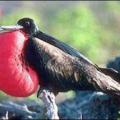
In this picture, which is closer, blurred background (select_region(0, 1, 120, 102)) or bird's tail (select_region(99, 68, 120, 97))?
bird's tail (select_region(99, 68, 120, 97))

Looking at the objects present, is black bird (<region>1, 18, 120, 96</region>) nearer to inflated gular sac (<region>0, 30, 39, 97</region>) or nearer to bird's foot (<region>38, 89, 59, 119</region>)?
bird's foot (<region>38, 89, 59, 119</region>)

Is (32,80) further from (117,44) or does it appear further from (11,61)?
(117,44)

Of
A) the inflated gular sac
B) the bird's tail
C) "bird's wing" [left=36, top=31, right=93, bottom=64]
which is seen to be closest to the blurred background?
the bird's tail

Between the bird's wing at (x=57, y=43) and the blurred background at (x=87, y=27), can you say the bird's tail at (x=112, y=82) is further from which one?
the blurred background at (x=87, y=27)

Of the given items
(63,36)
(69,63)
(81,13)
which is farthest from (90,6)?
(69,63)

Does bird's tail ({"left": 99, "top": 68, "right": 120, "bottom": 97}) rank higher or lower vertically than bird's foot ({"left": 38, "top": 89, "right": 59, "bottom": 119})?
higher

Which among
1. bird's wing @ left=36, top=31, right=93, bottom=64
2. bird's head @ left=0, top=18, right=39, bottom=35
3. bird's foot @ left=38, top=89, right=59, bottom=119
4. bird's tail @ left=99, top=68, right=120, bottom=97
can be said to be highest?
bird's head @ left=0, top=18, right=39, bottom=35

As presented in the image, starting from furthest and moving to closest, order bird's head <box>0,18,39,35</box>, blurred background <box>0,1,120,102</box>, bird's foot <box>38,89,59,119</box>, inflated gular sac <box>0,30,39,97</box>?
blurred background <box>0,1,120,102</box>
bird's head <box>0,18,39,35</box>
bird's foot <box>38,89,59,119</box>
inflated gular sac <box>0,30,39,97</box>

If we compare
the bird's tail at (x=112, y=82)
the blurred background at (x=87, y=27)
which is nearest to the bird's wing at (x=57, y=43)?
the bird's tail at (x=112, y=82)
